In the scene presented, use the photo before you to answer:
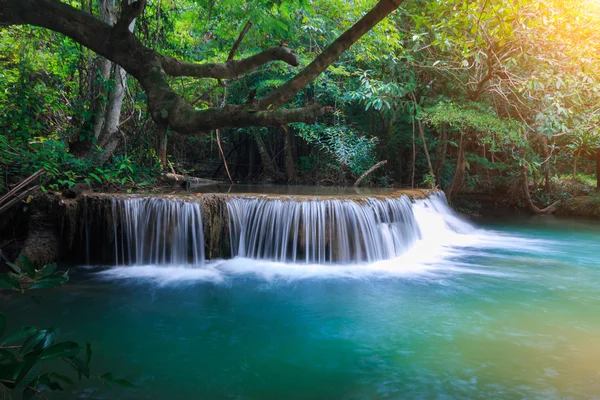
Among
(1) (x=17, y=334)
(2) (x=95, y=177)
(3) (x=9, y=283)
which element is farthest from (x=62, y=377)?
(2) (x=95, y=177)

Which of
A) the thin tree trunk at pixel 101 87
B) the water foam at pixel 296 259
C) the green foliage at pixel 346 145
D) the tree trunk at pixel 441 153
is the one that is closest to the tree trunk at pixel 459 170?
the tree trunk at pixel 441 153

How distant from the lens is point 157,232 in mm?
7520

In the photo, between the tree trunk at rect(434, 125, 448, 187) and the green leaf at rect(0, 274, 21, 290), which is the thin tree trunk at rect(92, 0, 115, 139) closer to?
the green leaf at rect(0, 274, 21, 290)

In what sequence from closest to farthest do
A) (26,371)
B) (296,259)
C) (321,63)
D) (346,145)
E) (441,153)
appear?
(26,371) → (321,63) → (296,259) → (346,145) → (441,153)

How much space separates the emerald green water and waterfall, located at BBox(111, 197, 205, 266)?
356 mm

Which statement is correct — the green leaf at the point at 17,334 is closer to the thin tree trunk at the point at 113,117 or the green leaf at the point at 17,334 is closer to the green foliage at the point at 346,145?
the thin tree trunk at the point at 113,117

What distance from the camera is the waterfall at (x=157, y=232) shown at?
291 inches

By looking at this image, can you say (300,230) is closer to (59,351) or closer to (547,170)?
(59,351)

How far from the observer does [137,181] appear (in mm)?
9281

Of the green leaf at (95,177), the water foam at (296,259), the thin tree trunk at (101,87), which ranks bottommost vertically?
the water foam at (296,259)

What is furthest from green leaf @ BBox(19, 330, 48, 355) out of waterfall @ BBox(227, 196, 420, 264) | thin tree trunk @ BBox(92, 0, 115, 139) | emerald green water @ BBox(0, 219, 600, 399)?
thin tree trunk @ BBox(92, 0, 115, 139)

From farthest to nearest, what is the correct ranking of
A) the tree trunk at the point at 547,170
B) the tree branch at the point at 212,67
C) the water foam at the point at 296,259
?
the tree trunk at the point at 547,170 < the water foam at the point at 296,259 < the tree branch at the point at 212,67

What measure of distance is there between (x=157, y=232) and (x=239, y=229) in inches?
57.8

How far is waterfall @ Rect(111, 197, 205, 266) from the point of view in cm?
740
